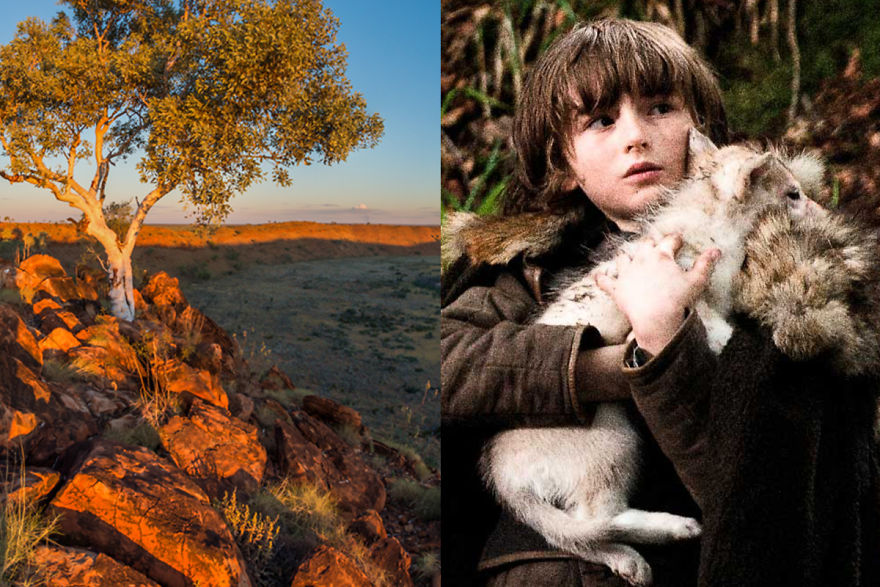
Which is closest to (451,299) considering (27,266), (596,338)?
(596,338)

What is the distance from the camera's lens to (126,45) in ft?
26.7

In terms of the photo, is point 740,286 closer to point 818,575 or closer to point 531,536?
point 818,575

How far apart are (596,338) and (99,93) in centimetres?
794

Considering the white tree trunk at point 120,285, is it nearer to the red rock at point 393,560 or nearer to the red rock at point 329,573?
the red rock at point 393,560

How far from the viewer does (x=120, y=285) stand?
7707 mm

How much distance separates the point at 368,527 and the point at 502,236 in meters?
3.65

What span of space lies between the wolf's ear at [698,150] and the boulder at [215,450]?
3.83 m

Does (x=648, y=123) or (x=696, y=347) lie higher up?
(x=648, y=123)

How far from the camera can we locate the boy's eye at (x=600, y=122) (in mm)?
1845

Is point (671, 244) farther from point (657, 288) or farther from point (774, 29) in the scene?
point (774, 29)

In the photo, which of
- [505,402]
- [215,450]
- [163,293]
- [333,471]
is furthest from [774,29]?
[163,293]

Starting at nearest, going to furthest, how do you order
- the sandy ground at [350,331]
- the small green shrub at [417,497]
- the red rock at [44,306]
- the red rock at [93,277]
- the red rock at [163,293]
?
the small green shrub at [417,497] < the red rock at [44,306] < the red rock at [93,277] < the red rock at [163,293] < the sandy ground at [350,331]

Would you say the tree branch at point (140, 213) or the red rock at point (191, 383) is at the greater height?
the tree branch at point (140, 213)

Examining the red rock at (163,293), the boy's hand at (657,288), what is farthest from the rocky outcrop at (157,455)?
the boy's hand at (657,288)
